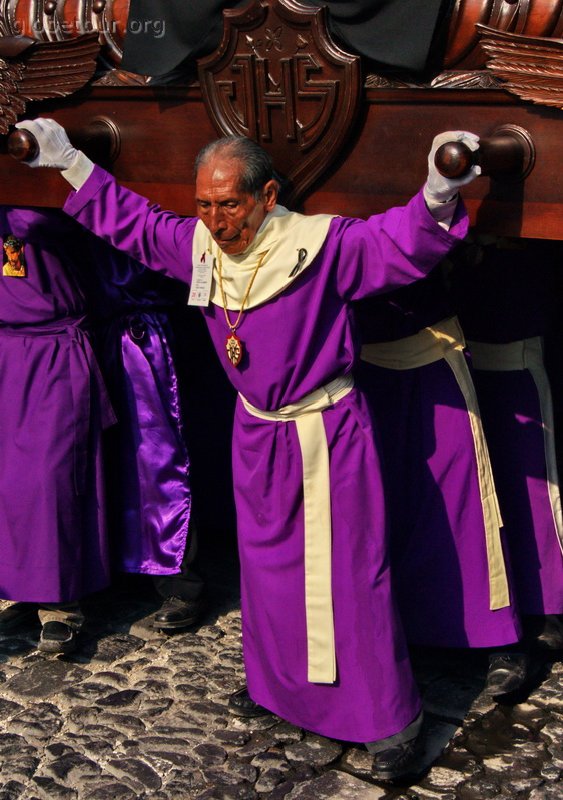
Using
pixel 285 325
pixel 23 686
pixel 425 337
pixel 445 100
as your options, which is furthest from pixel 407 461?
pixel 23 686

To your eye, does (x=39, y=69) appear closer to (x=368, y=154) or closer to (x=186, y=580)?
(x=368, y=154)

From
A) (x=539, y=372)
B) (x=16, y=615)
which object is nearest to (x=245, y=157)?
(x=539, y=372)

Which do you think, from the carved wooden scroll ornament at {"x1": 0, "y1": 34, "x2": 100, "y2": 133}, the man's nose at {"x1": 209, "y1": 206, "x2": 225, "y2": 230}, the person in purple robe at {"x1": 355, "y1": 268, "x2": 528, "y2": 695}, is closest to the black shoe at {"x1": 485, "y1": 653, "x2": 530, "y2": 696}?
the person in purple robe at {"x1": 355, "y1": 268, "x2": 528, "y2": 695}

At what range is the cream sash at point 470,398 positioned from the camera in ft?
12.5

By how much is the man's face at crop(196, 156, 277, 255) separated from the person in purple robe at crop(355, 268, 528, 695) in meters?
0.54

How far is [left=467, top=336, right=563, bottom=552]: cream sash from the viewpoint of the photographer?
3990mm

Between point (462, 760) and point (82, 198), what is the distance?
6.24 feet

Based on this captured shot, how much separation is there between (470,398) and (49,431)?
1.40m

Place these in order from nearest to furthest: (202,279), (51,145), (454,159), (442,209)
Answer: (454,159) < (442,209) < (202,279) < (51,145)

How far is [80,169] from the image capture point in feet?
12.1

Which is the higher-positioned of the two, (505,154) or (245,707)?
(505,154)

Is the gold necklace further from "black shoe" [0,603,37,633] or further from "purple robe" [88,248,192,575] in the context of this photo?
"black shoe" [0,603,37,633]

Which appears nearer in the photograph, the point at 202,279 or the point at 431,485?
the point at 202,279

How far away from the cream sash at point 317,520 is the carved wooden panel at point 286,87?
56 centimetres
